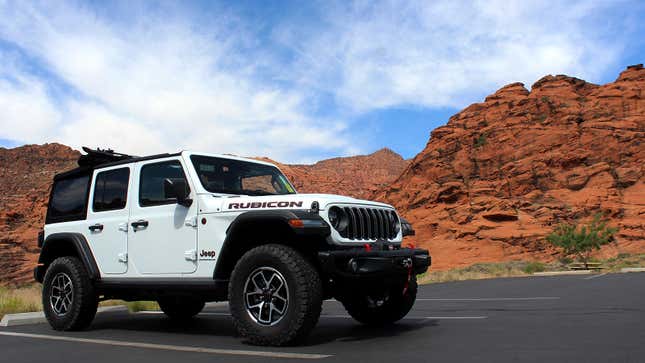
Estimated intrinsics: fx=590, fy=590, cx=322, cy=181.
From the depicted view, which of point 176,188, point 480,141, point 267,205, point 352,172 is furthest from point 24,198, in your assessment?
point 267,205

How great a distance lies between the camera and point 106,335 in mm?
7496

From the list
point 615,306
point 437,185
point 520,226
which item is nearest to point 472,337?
point 615,306

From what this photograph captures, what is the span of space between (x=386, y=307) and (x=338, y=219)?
1.94 metres

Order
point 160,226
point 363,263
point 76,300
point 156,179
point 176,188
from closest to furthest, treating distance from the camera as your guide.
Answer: point 363,263 → point 176,188 → point 160,226 → point 156,179 → point 76,300

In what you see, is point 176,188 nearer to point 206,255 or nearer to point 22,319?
point 206,255

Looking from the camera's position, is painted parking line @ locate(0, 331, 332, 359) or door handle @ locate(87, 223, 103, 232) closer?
painted parking line @ locate(0, 331, 332, 359)

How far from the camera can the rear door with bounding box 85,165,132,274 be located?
7695mm

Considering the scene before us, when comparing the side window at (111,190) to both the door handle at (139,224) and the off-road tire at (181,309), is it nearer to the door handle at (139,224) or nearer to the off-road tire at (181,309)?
the door handle at (139,224)

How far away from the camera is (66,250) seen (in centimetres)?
864

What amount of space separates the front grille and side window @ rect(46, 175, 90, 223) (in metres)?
4.22

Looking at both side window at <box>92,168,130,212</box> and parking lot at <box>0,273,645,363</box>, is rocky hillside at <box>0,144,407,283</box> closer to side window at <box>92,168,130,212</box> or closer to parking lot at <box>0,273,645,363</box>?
side window at <box>92,168,130,212</box>

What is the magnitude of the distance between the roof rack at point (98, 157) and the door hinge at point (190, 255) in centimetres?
238

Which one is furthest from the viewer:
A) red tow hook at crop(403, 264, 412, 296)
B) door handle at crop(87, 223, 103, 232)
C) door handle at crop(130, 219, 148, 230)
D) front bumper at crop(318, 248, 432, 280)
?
door handle at crop(87, 223, 103, 232)

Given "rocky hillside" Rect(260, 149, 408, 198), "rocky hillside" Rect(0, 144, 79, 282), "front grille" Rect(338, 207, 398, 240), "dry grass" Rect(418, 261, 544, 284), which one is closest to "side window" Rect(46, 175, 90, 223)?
"front grille" Rect(338, 207, 398, 240)
